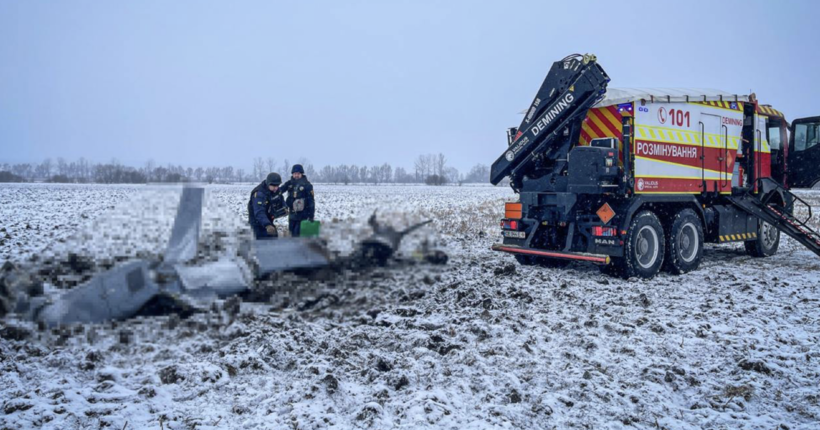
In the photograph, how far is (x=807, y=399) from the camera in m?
3.94

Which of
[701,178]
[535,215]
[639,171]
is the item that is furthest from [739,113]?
[535,215]

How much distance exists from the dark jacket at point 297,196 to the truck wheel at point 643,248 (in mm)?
4681

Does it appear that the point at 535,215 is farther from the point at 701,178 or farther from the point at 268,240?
the point at 268,240

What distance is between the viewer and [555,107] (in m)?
8.35

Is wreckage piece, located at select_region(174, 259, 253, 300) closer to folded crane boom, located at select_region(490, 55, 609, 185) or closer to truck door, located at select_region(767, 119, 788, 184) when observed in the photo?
folded crane boom, located at select_region(490, 55, 609, 185)

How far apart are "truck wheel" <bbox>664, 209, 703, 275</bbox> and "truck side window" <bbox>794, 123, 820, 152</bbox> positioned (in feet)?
12.6

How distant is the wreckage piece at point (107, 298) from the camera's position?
4.79m

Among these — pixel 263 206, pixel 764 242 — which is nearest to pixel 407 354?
pixel 263 206

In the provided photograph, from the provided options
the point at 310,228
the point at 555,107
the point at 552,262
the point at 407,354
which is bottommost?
the point at 407,354

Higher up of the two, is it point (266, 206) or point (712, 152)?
point (712, 152)

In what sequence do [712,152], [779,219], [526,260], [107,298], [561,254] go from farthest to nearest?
[779,219] < [526,260] < [712,152] < [561,254] < [107,298]

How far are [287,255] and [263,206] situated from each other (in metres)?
1.73

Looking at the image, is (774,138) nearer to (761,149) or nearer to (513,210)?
(761,149)

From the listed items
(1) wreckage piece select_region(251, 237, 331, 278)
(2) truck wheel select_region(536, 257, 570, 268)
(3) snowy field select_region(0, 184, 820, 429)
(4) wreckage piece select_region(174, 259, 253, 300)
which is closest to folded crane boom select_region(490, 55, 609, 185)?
(2) truck wheel select_region(536, 257, 570, 268)
